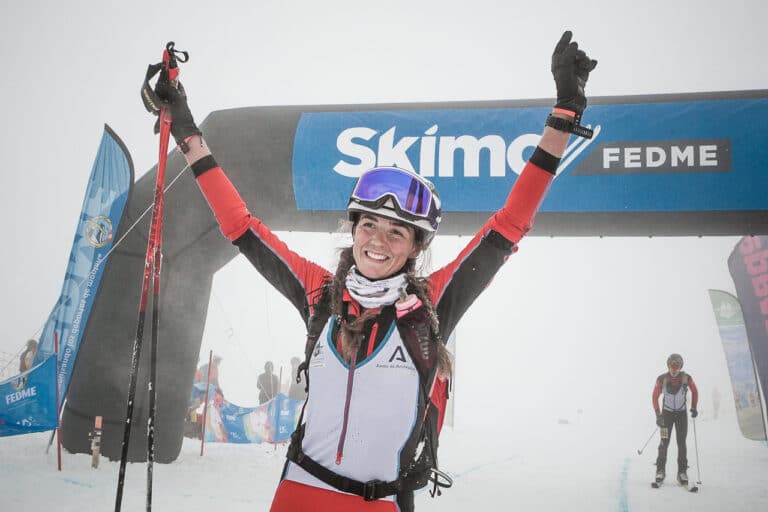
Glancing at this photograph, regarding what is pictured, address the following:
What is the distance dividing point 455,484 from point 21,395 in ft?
15.9

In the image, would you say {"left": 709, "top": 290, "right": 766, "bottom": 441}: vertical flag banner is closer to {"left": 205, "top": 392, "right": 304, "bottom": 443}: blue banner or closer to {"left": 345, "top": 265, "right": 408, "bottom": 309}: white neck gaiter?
{"left": 205, "top": 392, "right": 304, "bottom": 443}: blue banner

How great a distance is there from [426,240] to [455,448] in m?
9.05

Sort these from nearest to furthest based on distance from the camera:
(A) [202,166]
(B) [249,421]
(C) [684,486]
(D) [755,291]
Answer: (A) [202,166] → (C) [684,486] → (B) [249,421] → (D) [755,291]

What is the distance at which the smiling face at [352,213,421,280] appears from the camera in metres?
1.75

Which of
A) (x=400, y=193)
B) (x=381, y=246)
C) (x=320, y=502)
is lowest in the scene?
(x=320, y=502)

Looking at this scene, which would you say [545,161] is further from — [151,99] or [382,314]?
[151,99]

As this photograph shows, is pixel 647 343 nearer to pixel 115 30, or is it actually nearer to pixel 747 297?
pixel 747 297

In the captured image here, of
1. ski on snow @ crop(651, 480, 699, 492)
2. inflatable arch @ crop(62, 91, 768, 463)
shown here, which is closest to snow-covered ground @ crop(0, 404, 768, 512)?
ski on snow @ crop(651, 480, 699, 492)

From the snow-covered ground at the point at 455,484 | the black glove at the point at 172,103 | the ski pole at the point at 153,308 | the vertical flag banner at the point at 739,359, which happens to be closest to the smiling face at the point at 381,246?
the black glove at the point at 172,103

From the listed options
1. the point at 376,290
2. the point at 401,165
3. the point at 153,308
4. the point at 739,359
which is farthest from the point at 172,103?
the point at 739,359

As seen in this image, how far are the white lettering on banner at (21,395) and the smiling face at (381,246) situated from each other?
531 cm

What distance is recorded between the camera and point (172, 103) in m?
2.25

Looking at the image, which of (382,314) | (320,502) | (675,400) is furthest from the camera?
(675,400)

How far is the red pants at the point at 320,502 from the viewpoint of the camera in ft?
4.85
